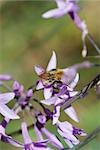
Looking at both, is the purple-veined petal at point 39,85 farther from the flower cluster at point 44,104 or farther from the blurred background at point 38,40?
the blurred background at point 38,40

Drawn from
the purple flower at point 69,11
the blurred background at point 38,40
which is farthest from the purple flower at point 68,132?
the blurred background at point 38,40

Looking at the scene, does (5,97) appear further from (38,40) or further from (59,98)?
(38,40)

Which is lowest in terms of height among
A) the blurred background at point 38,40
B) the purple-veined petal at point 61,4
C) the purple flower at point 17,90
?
the blurred background at point 38,40

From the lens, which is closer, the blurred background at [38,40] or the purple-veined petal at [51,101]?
the purple-veined petal at [51,101]

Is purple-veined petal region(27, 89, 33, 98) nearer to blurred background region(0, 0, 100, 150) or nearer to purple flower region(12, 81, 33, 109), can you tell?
purple flower region(12, 81, 33, 109)

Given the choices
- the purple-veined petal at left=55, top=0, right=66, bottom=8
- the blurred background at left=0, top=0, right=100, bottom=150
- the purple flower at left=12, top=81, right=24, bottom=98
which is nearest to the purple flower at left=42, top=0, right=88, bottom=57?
the purple-veined petal at left=55, top=0, right=66, bottom=8

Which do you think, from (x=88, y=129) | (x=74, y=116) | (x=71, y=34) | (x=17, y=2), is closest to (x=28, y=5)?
(x=17, y=2)
